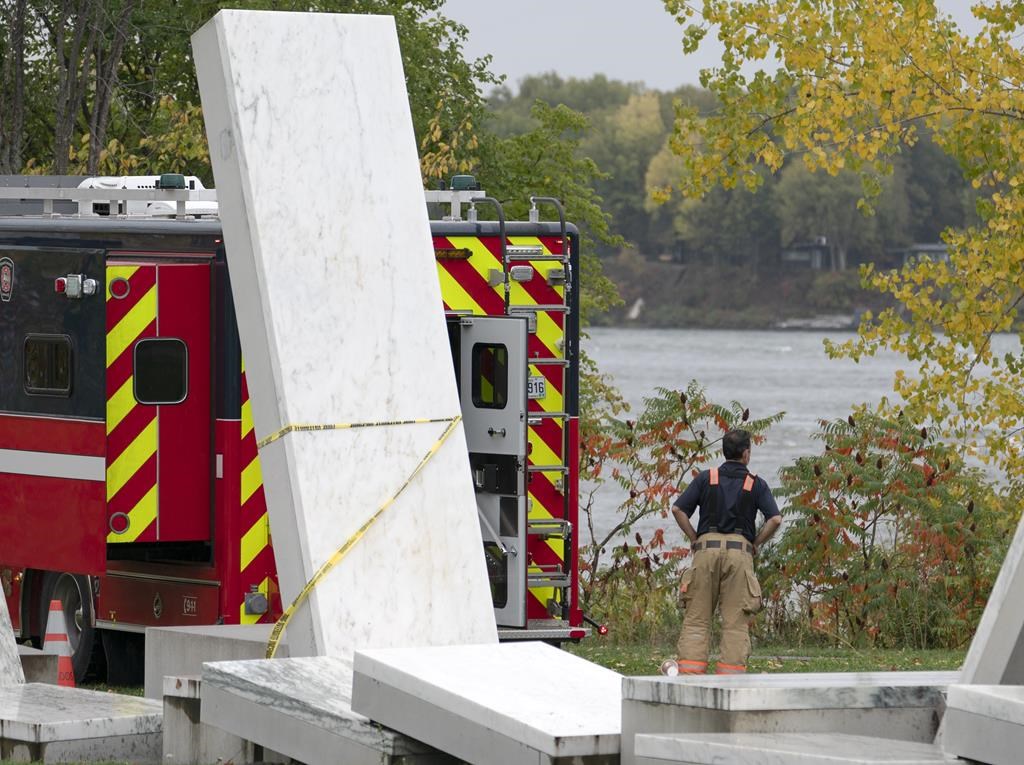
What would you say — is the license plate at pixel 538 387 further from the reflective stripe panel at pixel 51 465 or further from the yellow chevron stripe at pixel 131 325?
the reflective stripe panel at pixel 51 465

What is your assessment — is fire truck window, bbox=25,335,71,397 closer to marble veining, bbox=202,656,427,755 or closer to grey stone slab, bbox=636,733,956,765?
marble veining, bbox=202,656,427,755

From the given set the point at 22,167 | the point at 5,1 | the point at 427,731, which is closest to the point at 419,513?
the point at 427,731

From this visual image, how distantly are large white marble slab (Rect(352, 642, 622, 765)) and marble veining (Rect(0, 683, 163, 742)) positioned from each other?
1.38m

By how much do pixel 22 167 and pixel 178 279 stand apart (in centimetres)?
1289

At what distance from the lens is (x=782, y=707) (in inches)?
235

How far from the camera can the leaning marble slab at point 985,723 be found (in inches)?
210

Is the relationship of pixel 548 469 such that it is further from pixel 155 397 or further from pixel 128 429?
pixel 128 429

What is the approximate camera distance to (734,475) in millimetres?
10234

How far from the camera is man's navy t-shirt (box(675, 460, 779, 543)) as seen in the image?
10.2 metres

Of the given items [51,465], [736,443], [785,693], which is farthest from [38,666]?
[785,693]

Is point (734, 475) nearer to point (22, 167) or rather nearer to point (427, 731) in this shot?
point (427, 731)

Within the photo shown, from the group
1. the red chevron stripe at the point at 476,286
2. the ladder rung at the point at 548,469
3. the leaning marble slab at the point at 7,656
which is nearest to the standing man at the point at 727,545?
the ladder rung at the point at 548,469

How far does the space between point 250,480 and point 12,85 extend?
1212cm

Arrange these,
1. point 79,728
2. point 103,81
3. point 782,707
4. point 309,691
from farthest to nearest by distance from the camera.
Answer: point 103,81
point 79,728
point 309,691
point 782,707
